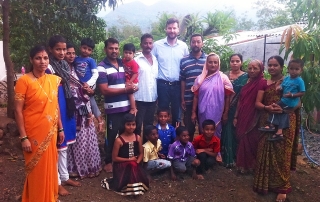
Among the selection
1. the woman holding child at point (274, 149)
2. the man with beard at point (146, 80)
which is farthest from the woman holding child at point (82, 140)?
the woman holding child at point (274, 149)

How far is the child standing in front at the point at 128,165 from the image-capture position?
370 cm

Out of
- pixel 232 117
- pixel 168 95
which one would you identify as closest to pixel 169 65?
pixel 168 95

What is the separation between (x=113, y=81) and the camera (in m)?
3.95

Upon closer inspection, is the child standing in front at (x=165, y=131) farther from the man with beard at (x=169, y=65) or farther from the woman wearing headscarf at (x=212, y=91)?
the woman wearing headscarf at (x=212, y=91)

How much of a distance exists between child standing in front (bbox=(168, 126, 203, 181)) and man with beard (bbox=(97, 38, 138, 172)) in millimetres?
738

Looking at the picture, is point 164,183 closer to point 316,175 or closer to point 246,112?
point 246,112

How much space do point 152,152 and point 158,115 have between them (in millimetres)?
482

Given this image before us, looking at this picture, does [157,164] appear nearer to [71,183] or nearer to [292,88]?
[71,183]

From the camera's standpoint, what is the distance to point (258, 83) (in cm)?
387

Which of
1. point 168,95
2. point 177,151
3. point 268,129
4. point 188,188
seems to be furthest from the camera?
point 168,95

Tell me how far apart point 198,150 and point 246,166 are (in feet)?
2.16

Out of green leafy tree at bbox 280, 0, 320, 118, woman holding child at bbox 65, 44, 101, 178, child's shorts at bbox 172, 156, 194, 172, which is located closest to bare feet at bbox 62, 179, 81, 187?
woman holding child at bbox 65, 44, 101, 178

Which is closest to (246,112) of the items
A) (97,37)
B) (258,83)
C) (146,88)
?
(258,83)

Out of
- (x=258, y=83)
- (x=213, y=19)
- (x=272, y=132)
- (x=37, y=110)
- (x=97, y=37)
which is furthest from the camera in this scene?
(x=213, y=19)
